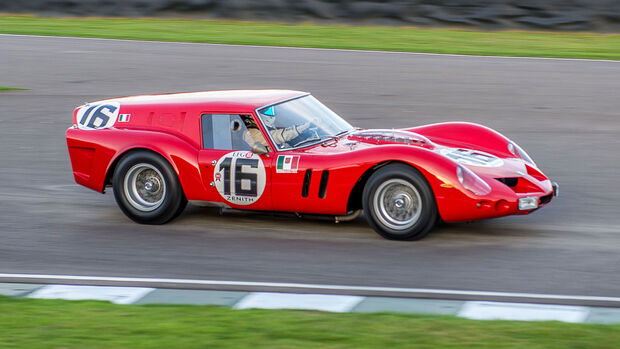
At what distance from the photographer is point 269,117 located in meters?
8.20

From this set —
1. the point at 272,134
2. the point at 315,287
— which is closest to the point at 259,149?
the point at 272,134

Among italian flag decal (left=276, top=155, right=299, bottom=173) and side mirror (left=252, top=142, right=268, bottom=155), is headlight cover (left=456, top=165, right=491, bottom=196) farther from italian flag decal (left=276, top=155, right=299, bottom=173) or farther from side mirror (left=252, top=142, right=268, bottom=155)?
side mirror (left=252, top=142, right=268, bottom=155)

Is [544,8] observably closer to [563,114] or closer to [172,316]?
[563,114]

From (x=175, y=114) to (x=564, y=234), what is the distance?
3638mm

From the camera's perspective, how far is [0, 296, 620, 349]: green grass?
5.15 m

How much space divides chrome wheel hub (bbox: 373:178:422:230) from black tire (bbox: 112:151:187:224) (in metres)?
1.90

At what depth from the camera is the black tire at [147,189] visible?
8.29 m

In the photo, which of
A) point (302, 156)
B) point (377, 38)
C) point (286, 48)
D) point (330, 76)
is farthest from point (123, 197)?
point (377, 38)

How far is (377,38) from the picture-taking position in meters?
23.4

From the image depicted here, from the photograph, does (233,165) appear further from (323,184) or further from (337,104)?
(337,104)

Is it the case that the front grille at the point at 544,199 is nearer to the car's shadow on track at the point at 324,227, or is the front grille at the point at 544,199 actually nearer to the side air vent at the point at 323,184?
the car's shadow on track at the point at 324,227

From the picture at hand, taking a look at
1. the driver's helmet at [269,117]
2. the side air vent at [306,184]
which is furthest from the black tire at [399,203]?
Answer: the driver's helmet at [269,117]

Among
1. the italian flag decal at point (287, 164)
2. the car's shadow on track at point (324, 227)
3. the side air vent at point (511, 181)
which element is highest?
the italian flag decal at point (287, 164)

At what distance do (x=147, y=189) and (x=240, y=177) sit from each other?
100 centimetres
